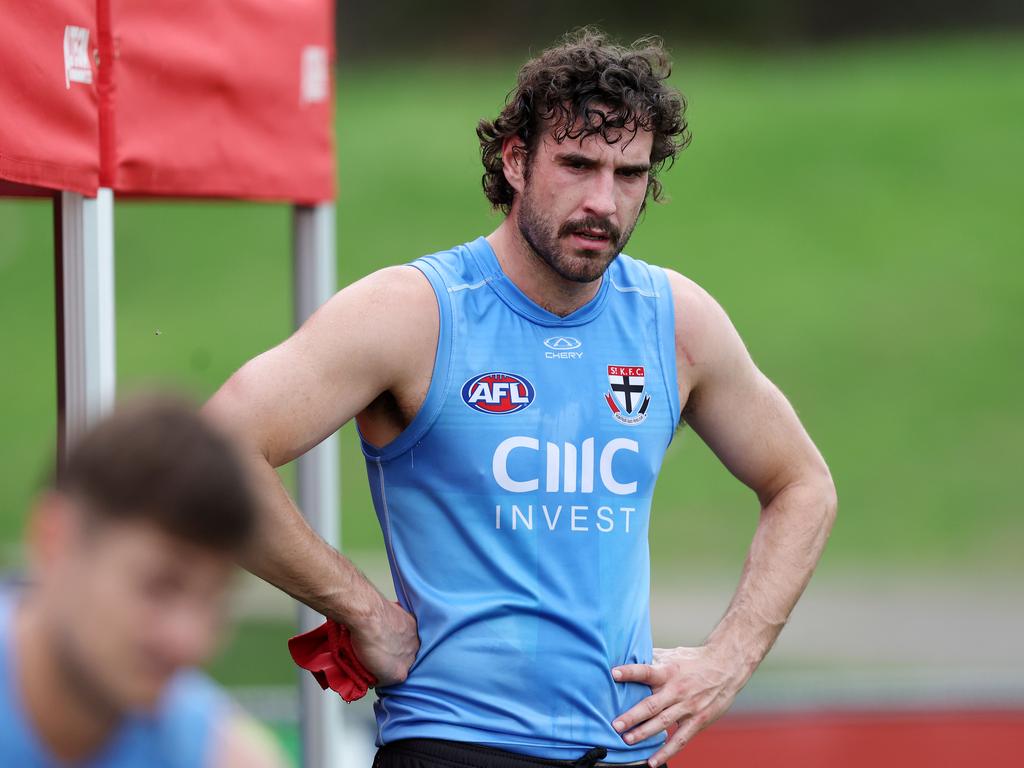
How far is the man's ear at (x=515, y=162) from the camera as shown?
3.32 meters

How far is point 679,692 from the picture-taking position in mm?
3213

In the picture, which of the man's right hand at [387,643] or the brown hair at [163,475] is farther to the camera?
the man's right hand at [387,643]

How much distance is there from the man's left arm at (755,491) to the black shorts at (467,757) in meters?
0.18

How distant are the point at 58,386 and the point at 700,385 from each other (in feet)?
4.75

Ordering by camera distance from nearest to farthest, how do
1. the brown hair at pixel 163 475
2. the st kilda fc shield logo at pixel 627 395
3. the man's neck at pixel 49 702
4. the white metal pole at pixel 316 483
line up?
Answer: the brown hair at pixel 163 475 → the man's neck at pixel 49 702 → the st kilda fc shield logo at pixel 627 395 → the white metal pole at pixel 316 483

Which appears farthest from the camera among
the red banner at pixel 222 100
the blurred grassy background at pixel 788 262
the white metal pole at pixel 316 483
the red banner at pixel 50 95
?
the blurred grassy background at pixel 788 262

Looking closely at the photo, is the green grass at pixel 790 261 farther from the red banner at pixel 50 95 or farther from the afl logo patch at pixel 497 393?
the afl logo patch at pixel 497 393

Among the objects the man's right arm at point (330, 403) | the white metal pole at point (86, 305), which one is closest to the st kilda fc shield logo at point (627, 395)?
the man's right arm at point (330, 403)

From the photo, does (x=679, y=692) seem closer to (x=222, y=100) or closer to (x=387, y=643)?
(x=387, y=643)

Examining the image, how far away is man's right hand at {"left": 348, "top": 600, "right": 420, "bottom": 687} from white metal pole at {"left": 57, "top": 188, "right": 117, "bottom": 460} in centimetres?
77

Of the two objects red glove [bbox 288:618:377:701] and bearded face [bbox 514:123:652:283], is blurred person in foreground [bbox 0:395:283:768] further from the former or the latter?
bearded face [bbox 514:123:652:283]

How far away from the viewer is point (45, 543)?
1494 millimetres

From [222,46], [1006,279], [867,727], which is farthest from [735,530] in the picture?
[222,46]

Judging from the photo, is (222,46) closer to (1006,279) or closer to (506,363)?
(506,363)
